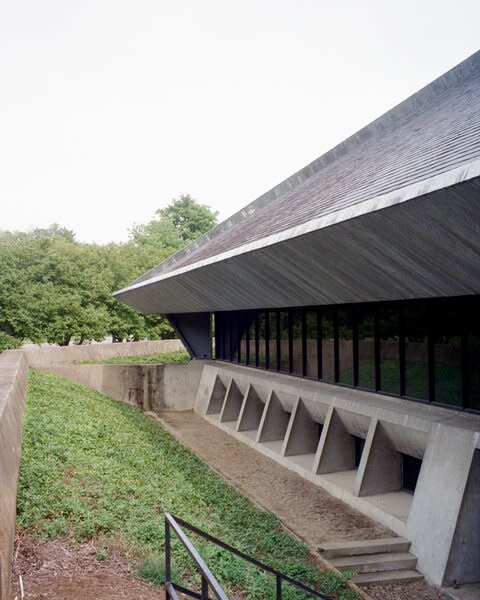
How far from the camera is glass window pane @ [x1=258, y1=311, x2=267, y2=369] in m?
22.6

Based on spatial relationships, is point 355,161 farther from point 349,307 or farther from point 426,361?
point 426,361

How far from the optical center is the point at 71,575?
7.02 m

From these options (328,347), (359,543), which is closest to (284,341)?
(328,347)

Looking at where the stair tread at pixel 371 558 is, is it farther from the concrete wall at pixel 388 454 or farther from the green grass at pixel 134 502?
the green grass at pixel 134 502

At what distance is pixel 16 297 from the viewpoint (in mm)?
33875

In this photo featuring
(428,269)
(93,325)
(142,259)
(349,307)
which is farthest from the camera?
(142,259)

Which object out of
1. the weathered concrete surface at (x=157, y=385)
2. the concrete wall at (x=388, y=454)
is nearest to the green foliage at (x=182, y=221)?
the weathered concrete surface at (x=157, y=385)

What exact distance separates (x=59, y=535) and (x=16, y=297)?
27485 mm

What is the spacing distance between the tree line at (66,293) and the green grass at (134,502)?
15.7 metres

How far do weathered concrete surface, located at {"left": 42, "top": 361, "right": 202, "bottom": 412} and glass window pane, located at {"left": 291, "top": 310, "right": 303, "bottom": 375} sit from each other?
888 cm

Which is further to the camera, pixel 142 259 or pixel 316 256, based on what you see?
pixel 142 259

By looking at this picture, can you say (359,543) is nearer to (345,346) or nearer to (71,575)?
(71,575)

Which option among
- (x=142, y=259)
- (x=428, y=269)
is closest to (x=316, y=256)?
(x=428, y=269)

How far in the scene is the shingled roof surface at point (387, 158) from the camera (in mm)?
9711
